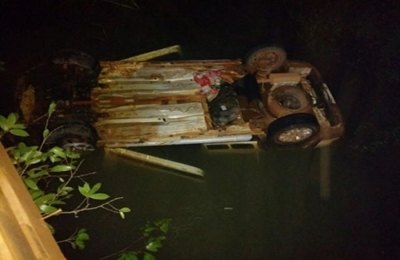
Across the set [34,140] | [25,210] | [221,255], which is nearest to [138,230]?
[221,255]

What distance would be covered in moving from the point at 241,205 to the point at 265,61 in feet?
8.11

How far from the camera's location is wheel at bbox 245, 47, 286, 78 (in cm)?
626

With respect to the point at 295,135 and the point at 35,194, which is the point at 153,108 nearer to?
the point at 295,135

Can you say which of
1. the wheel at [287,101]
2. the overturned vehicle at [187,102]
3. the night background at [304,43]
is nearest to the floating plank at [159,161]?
the overturned vehicle at [187,102]

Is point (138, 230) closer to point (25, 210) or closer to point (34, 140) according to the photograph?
point (34, 140)

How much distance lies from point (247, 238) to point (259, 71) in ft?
8.97

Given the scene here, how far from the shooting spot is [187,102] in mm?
5809

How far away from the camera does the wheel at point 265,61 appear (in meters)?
6.26

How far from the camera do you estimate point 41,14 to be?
7.74 meters

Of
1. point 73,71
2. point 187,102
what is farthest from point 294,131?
point 73,71

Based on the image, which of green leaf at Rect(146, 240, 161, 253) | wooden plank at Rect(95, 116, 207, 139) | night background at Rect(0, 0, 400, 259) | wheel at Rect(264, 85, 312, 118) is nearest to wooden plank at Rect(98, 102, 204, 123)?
wooden plank at Rect(95, 116, 207, 139)

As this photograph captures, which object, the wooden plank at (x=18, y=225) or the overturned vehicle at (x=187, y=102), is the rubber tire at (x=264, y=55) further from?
the wooden plank at (x=18, y=225)

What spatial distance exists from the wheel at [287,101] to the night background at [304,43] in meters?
0.88

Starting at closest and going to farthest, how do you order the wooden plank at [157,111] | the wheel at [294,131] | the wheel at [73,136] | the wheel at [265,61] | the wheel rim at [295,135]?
the wheel at [73,136] → the wooden plank at [157,111] → the wheel at [294,131] → the wheel rim at [295,135] → the wheel at [265,61]
